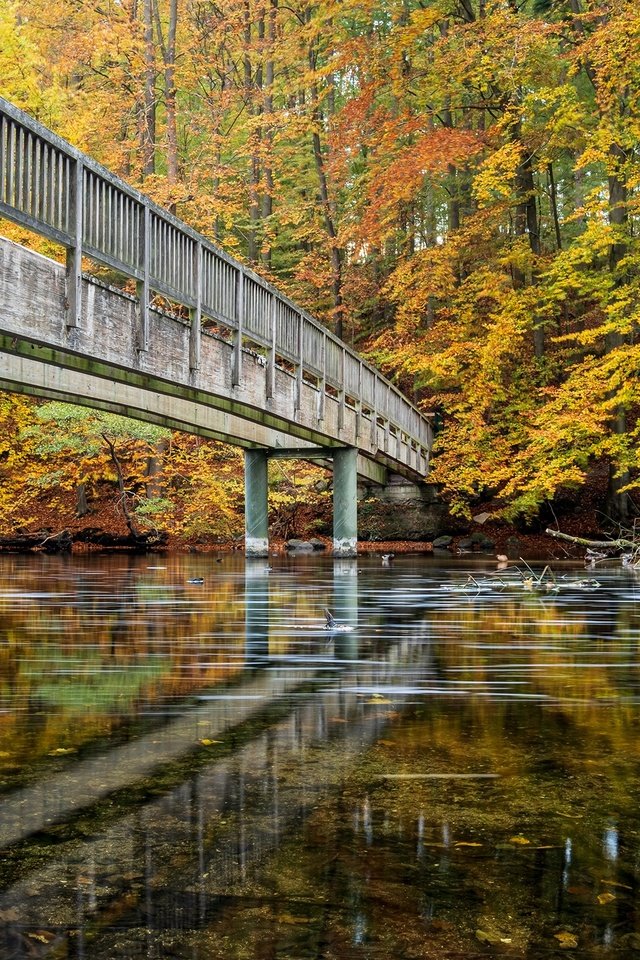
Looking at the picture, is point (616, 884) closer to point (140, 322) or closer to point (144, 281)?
point (140, 322)

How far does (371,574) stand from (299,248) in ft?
83.0

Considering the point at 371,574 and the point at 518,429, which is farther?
the point at 518,429

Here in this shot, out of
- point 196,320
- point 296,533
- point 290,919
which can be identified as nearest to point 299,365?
point 196,320

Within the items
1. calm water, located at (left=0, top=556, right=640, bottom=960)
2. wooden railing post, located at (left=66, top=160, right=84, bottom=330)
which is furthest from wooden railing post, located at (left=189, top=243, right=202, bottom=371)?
calm water, located at (left=0, top=556, right=640, bottom=960)

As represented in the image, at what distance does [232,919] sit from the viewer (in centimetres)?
196

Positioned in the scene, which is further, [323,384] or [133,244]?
[323,384]

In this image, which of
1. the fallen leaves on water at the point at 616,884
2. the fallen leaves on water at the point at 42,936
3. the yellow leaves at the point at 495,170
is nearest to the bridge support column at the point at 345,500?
the yellow leaves at the point at 495,170

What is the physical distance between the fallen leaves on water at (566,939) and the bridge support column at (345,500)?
66.1 ft

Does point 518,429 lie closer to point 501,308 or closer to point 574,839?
point 501,308

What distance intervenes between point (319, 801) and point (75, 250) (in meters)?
8.00

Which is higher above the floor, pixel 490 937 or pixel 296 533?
pixel 296 533

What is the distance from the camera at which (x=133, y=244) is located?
11141 millimetres

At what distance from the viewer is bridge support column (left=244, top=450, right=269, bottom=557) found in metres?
22.8

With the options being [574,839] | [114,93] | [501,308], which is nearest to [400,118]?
[501,308]
